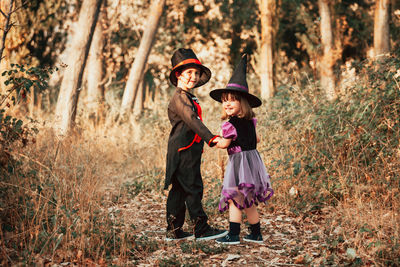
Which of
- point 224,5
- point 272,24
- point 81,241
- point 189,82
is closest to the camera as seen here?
point 81,241

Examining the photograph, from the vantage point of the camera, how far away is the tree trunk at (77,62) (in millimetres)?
8812

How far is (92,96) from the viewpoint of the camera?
41.8ft

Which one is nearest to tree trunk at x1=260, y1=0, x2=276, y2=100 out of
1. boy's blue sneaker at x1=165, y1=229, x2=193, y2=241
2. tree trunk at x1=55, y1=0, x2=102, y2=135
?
tree trunk at x1=55, y1=0, x2=102, y2=135

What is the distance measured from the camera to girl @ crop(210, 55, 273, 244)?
14.5 ft

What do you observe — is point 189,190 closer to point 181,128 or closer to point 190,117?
point 181,128

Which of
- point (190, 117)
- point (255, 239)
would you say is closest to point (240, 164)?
point (190, 117)

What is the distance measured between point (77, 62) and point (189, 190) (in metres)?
5.24

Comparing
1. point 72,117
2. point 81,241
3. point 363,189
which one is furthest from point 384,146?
point 72,117

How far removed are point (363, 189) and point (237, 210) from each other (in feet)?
6.06

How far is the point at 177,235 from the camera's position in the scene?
4.77 meters

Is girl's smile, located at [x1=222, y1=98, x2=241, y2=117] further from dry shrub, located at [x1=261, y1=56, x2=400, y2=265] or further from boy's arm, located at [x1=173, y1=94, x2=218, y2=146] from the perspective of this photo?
dry shrub, located at [x1=261, y1=56, x2=400, y2=265]

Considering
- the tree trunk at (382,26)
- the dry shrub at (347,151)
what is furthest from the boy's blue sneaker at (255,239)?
the tree trunk at (382,26)

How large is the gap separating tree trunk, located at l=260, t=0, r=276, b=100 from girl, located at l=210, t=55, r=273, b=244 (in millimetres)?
9639

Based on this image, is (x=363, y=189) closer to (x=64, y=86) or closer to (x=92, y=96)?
(x=64, y=86)
